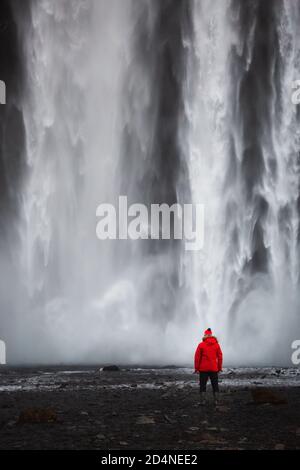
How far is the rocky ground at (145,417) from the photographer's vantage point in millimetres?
11054

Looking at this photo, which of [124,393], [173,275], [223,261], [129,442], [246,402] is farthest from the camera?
[173,275]

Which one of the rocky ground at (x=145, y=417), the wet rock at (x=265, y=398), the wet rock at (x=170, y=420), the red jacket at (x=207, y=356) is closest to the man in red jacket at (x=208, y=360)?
the red jacket at (x=207, y=356)

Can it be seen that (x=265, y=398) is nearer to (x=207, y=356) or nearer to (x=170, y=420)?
(x=207, y=356)

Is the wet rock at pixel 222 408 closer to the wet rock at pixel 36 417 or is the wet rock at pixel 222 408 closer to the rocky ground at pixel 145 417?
the rocky ground at pixel 145 417

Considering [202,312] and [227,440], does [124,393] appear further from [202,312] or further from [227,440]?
[202,312]

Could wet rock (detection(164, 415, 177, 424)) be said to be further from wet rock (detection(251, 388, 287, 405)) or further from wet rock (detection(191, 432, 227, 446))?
wet rock (detection(251, 388, 287, 405))

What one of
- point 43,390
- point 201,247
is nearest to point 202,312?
point 201,247

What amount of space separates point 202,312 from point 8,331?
18.1m

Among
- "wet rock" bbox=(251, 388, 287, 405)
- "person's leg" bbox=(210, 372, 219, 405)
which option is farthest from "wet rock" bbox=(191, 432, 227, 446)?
"wet rock" bbox=(251, 388, 287, 405)

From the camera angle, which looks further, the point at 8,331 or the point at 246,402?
the point at 8,331

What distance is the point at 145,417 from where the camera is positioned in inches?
562

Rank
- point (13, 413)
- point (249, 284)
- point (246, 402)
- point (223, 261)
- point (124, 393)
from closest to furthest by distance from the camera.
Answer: point (13, 413), point (246, 402), point (124, 393), point (223, 261), point (249, 284)

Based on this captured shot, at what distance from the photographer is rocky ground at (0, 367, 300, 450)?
11.1 m

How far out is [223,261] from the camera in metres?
47.7
